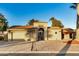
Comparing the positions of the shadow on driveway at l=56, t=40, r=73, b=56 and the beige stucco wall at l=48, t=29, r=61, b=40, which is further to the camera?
the shadow on driveway at l=56, t=40, r=73, b=56

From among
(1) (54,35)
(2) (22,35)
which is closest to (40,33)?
(1) (54,35)

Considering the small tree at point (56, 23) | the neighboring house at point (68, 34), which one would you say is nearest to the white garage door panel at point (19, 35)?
the small tree at point (56, 23)

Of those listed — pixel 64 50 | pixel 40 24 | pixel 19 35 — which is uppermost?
pixel 40 24

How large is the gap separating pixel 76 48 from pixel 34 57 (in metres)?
1.14

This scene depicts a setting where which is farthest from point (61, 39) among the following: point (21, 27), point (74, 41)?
point (21, 27)

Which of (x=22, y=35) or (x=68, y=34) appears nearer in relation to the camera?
(x=68, y=34)

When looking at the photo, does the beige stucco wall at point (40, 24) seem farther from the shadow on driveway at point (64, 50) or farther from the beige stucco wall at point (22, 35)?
the shadow on driveway at point (64, 50)

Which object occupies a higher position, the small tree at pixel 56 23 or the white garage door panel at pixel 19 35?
the small tree at pixel 56 23

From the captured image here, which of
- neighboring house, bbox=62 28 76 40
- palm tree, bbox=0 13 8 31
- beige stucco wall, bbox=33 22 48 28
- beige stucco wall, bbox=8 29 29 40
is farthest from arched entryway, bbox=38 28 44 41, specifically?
palm tree, bbox=0 13 8 31

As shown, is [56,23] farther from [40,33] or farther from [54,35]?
[40,33]

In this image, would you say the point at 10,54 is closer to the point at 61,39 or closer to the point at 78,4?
the point at 61,39

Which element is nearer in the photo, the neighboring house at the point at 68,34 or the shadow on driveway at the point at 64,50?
the neighboring house at the point at 68,34

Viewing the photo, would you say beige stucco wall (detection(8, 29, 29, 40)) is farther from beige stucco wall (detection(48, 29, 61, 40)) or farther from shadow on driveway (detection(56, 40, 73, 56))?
shadow on driveway (detection(56, 40, 73, 56))

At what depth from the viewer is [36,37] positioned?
40.9 feet
